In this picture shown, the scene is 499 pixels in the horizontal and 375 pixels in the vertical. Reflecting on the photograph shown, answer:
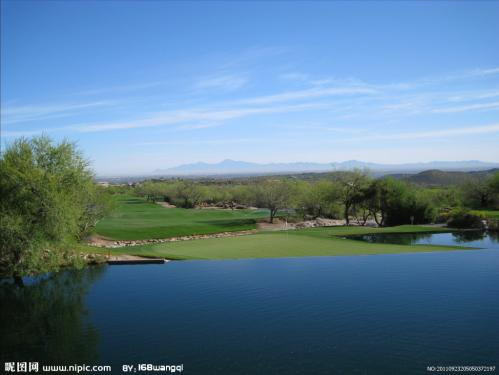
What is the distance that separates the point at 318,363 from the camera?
15930mm

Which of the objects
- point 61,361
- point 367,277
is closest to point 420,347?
point 367,277

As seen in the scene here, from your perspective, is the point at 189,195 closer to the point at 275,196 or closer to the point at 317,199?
the point at 275,196

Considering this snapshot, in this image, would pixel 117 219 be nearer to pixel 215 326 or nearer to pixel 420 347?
pixel 215 326

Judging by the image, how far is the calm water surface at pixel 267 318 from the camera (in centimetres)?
1652

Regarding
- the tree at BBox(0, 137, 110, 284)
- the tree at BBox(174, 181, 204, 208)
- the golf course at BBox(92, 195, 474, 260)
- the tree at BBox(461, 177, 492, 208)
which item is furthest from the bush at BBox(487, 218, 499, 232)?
the tree at BBox(174, 181, 204, 208)

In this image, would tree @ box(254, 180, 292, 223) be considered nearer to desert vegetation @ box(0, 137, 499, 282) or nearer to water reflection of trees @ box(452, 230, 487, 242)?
desert vegetation @ box(0, 137, 499, 282)

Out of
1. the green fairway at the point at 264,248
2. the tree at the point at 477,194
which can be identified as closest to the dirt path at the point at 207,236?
the green fairway at the point at 264,248

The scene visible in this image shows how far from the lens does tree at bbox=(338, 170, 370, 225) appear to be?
7362cm

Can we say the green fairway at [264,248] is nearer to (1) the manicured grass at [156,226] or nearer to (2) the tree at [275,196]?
(1) the manicured grass at [156,226]

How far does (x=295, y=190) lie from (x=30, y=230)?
194 feet

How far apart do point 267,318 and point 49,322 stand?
1198cm

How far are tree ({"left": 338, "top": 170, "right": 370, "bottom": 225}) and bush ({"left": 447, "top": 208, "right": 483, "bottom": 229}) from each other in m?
15.9

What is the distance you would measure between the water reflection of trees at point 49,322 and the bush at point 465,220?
52937 mm

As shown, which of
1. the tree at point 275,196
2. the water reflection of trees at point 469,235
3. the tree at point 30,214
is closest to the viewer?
the tree at point 30,214
